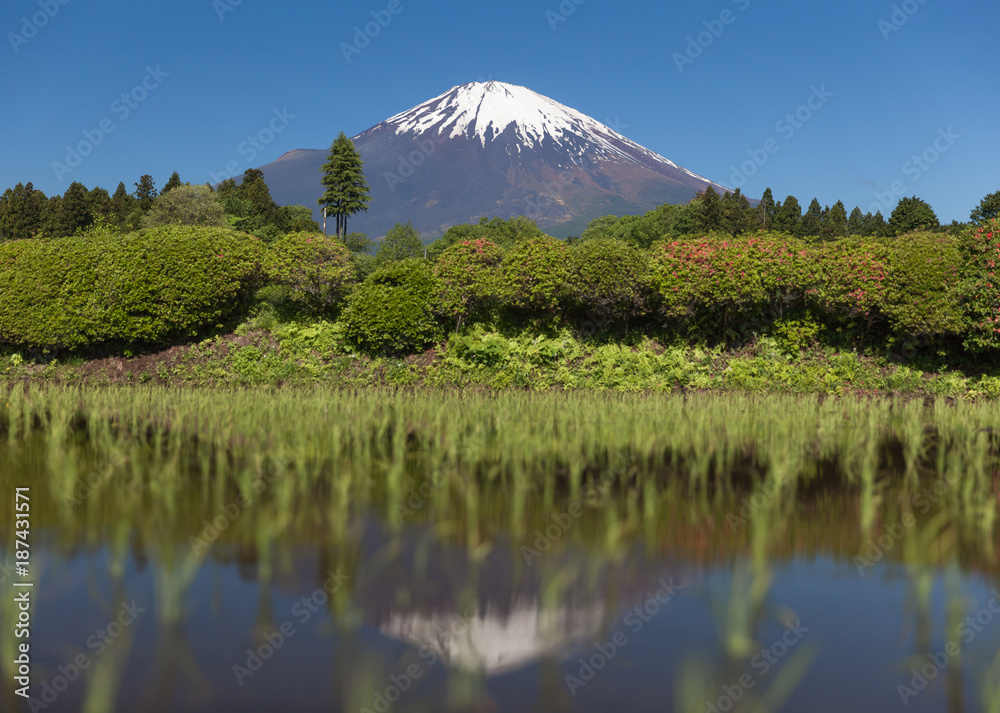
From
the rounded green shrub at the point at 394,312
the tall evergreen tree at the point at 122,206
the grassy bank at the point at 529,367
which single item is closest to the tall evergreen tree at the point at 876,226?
the grassy bank at the point at 529,367

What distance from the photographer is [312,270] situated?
20734 millimetres

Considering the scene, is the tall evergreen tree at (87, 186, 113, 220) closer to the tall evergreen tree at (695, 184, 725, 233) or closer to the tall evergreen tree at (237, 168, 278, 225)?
the tall evergreen tree at (237, 168, 278, 225)

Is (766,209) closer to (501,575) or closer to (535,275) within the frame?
(535,275)

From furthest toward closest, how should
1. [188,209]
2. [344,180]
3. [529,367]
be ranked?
1. [344,180]
2. [188,209]
3. [529,367]

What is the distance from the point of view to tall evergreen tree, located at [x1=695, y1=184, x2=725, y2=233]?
69.9 metres

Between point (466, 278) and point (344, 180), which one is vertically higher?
point (344, 180)

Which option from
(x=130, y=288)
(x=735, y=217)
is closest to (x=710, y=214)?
(x=735, y=217)

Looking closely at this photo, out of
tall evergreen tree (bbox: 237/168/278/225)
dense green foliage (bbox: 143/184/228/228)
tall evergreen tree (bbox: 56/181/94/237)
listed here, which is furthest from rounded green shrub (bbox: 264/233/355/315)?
tall evergreen tree (bbox: 56/181/94/237)

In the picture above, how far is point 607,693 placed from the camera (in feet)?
11.2

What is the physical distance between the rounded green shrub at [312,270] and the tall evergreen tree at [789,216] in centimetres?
7185

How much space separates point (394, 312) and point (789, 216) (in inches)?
3038

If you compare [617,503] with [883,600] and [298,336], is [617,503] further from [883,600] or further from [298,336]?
[298,336]

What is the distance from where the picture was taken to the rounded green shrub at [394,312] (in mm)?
19609

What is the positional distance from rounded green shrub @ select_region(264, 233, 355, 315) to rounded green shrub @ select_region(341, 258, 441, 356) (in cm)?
103
